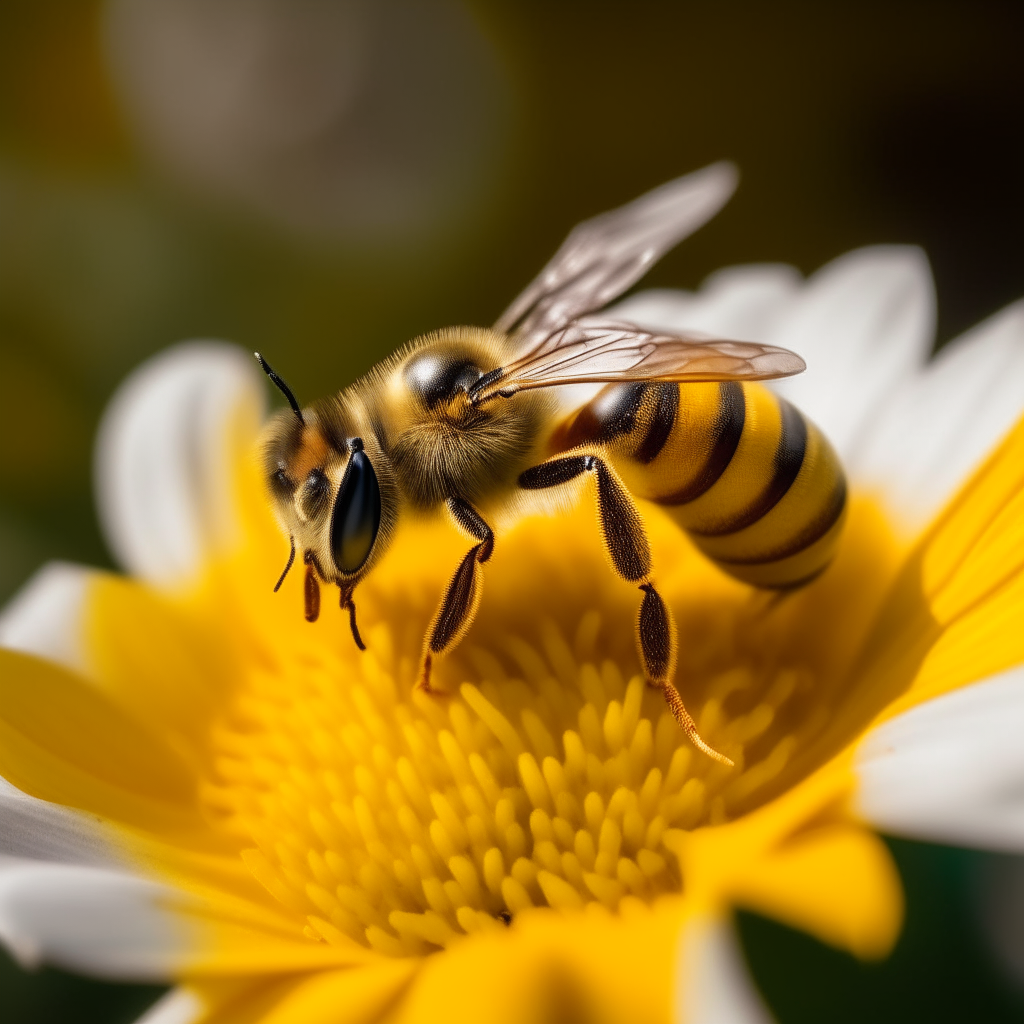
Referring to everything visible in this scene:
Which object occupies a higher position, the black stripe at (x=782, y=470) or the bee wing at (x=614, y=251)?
the bee wing at (x=614, y=251)

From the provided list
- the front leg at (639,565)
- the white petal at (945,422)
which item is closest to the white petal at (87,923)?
the front leg at (639,565)

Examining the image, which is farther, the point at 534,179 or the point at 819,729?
the point at 534,179

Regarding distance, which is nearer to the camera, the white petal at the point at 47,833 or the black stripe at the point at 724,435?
the white petal at the point at 47,833

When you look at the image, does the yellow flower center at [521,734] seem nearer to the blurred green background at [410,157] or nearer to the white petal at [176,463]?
the white petal at [176,463]

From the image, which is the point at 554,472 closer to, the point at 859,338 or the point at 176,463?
the point at 859,338

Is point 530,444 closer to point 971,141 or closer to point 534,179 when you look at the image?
point 534,179

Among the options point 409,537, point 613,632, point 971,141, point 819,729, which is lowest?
point 971,141

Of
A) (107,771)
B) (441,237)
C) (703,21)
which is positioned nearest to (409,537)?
(107,771)
